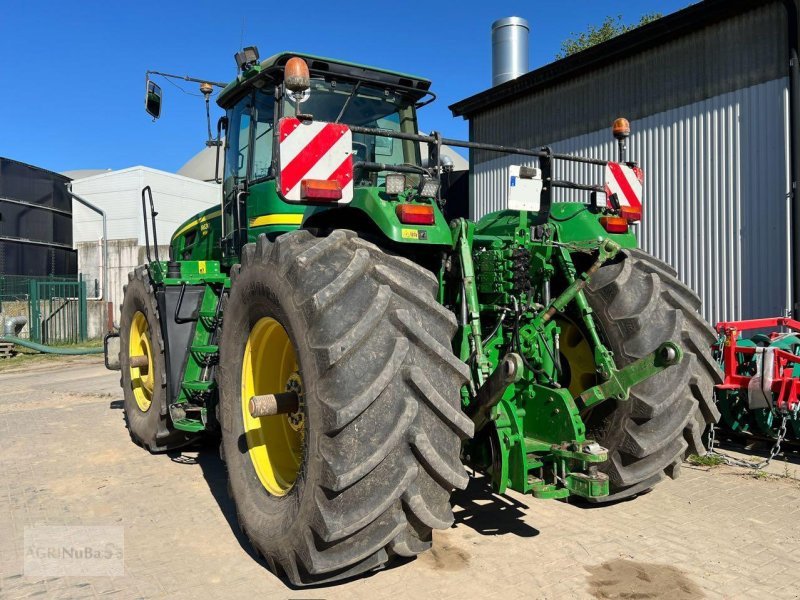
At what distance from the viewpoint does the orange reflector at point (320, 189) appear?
302 centimetres

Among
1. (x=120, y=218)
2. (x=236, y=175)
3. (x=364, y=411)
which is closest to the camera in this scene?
(x=364, y=411)

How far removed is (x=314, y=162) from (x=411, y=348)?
105cm

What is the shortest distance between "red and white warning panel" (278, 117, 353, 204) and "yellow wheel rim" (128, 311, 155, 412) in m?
3.44

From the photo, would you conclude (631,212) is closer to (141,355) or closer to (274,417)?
(274,417)

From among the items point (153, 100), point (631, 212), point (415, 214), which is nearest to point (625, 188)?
point (631, 212)

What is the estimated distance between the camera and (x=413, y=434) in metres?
2.60

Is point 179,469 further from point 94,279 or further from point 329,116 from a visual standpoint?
point 94,279

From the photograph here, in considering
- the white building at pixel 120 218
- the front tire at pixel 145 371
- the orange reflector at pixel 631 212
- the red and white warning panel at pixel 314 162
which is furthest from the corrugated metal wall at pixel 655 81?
the white building at pixel 120 218

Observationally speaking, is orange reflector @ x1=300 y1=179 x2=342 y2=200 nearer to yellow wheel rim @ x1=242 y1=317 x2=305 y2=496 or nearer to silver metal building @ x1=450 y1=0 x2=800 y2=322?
yellow wheel rim @ x1=242 y1=317 x2=305 y2=496

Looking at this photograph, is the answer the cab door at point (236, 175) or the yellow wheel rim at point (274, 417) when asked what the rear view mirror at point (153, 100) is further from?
the yellow wheel rim at point (274, 417)

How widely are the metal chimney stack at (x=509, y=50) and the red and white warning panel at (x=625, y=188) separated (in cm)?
956

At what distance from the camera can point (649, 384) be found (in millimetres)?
3408

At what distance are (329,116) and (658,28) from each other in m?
6.32

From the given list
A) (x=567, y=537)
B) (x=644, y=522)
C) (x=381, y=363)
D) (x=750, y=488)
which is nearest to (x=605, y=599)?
(x=567, y=537)
